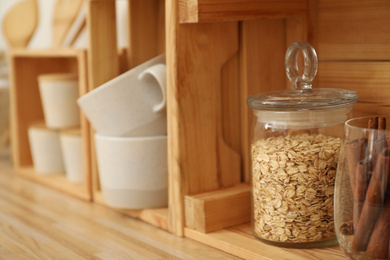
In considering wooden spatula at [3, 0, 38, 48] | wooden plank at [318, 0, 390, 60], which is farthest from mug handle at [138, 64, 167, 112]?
wooden spatula at [3, 0, 38, 48]

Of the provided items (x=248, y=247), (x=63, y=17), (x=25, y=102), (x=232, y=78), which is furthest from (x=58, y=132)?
(x=248, y=247)

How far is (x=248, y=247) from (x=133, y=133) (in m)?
0.29

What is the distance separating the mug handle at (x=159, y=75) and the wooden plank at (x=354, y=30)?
258 mm

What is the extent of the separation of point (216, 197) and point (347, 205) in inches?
9.4

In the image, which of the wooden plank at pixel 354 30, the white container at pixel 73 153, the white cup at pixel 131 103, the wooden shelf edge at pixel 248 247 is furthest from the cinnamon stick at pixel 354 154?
the white container at pixel 73 153

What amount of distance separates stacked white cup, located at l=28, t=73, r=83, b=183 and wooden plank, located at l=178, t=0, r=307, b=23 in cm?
46

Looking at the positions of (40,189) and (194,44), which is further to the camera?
(40,189)

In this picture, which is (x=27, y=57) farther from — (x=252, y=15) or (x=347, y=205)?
(x=347, y=205)

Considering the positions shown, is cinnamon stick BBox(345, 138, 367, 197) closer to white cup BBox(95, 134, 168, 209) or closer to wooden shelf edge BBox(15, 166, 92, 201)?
white cup BBox(95, 134, 168, 209)

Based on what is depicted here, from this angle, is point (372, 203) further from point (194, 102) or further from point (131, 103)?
point (131, 103)

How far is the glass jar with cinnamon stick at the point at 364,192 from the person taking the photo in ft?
2.02

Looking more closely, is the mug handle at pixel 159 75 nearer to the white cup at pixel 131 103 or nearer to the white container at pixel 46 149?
the white cup at pixel 131 103

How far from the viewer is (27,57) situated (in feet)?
4.48

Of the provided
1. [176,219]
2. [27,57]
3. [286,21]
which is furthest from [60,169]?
[286,21]
